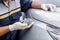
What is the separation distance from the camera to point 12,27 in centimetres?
96

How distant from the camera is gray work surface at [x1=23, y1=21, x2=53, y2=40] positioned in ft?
2.85

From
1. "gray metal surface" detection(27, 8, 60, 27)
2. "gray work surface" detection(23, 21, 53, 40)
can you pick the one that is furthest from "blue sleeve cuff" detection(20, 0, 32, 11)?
"gray work surface" detection(23, 21, 53, 40)

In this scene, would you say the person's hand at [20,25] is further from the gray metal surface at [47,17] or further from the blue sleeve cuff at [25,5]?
the blue sleeve cuff at [25,5]

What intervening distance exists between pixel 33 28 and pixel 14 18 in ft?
0.70

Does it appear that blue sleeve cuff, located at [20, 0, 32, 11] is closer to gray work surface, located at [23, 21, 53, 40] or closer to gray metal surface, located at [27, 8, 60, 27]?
gray metal surface, located at [27, 8, 60, 27]

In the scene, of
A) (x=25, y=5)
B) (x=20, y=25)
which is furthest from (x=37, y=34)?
(x=25, y=5)

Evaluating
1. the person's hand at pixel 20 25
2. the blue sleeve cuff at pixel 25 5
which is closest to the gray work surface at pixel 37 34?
the person's hand at pixel 20 25

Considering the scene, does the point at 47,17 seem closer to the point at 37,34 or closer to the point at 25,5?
the point at 37,34

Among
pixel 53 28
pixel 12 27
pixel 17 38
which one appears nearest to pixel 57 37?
pixel 53 28

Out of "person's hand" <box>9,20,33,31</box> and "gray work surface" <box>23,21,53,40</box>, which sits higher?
"person's hand" <box>9,20,33,31</box>

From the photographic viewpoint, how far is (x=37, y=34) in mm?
925

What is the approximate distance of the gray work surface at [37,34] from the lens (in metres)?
0.87

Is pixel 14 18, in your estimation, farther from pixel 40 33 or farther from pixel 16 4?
pixel 40 33

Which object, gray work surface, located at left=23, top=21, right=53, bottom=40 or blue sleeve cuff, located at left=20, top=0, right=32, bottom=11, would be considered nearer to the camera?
gray work surface, located at left=23, top=21, right=53, bottom=40
